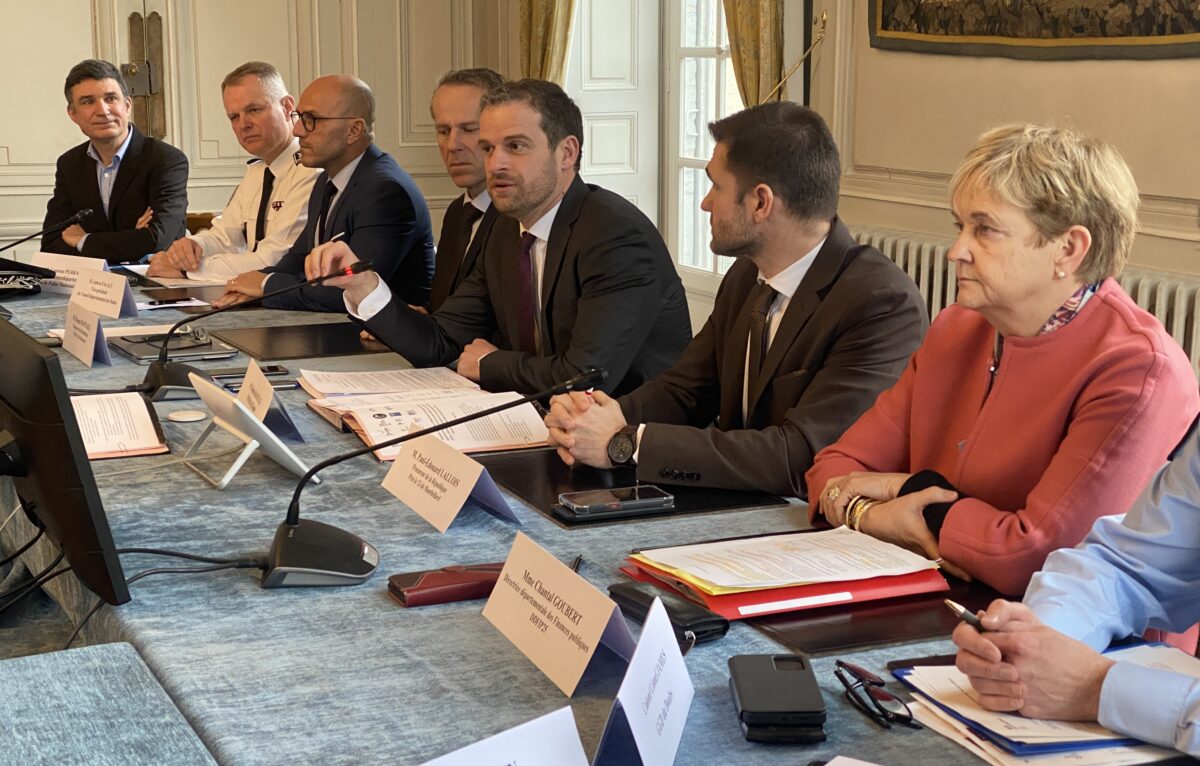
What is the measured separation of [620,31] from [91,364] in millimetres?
3570

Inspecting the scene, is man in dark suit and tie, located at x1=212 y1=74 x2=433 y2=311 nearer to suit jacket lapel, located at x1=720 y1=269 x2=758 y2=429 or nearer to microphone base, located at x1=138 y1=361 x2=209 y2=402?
microphone base, located at x1=138 y1=361 x2=209 y2=402

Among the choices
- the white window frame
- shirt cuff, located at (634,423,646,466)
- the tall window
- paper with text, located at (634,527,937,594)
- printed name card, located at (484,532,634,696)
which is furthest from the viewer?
the white window frame

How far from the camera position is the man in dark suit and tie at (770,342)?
6.98 feet

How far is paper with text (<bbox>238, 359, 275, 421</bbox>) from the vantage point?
2.18 metres

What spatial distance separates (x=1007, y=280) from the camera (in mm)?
1696

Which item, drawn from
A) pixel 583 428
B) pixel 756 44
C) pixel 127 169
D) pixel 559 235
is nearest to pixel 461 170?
pixel 559 235

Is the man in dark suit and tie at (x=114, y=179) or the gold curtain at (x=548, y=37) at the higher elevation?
the gold curtain at (x=548, y=37)

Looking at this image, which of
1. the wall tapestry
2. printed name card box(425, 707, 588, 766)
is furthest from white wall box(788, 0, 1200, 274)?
printed name card box(425, 707, 588, 766)

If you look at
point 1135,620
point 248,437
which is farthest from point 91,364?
point 1135,620

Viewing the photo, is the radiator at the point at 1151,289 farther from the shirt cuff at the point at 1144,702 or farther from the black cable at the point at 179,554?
the black cable at the point at 179,554

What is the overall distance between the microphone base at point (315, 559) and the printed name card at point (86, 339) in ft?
4.95

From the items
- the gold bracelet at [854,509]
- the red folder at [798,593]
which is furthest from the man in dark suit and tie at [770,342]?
the red folder at [798,593]

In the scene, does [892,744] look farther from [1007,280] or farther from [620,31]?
[620,31]

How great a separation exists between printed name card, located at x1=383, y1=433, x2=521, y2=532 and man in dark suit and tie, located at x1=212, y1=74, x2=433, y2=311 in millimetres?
2110
